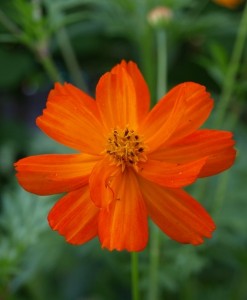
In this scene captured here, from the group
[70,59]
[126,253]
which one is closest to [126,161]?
[126,253]

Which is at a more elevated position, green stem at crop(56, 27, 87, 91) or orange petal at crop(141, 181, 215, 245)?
green stem at crop(56, 27, 87, 91)

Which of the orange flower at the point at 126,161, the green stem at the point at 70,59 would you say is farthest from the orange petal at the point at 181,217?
the green stem at the point at 70,59

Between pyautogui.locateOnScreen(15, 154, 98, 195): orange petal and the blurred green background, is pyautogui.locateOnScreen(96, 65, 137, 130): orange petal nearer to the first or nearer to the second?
pyautogui.locateOnScreen(15, 154, 98, 195): orange petal

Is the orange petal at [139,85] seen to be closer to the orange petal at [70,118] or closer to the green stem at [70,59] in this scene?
the orange petal at [70,118]

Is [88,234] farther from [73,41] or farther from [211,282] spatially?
[73,41]

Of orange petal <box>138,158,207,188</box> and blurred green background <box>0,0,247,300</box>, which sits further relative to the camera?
blurred green background <box>0,0,247,300</box>

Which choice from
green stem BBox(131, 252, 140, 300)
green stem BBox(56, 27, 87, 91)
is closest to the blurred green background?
green stem BBox(56, 27, 87, 91)

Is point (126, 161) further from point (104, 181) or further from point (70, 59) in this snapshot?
point (70, 59)
